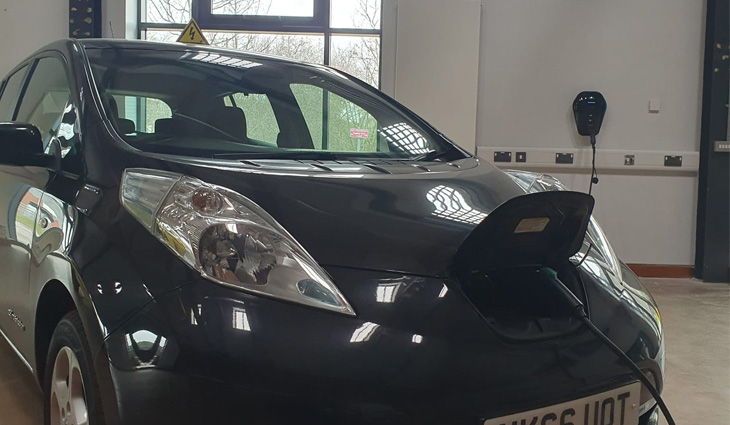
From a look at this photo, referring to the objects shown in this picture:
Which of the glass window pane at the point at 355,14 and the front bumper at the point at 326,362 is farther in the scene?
the glass window pane at the point at 355,14

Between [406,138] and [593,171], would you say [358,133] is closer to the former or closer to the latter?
[406,138]

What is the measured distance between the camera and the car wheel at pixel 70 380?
965 mm

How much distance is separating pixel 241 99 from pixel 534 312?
897 mm

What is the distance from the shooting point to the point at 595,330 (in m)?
0.99

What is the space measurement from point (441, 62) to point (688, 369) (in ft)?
7.74

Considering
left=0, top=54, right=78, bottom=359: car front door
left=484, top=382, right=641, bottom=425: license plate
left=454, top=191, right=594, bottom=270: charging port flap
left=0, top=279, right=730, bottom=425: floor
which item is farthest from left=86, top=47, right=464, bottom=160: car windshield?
left=0, top=279, right=730, bottom=425: floor

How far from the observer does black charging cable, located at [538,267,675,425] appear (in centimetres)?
98

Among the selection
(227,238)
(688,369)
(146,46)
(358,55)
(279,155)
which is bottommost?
(688,369)

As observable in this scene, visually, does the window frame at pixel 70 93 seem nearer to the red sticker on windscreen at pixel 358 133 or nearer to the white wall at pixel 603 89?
the red sticker on windscreen at pixel 358 133

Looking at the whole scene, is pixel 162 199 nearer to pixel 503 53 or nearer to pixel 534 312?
pixel 534 312

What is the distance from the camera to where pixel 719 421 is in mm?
1820

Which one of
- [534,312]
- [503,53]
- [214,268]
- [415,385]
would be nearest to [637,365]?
[534,312]

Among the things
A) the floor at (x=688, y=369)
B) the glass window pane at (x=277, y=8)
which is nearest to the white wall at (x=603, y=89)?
the floor at (x=688, y=369)

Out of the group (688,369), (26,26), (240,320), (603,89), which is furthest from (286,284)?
(26,26)
